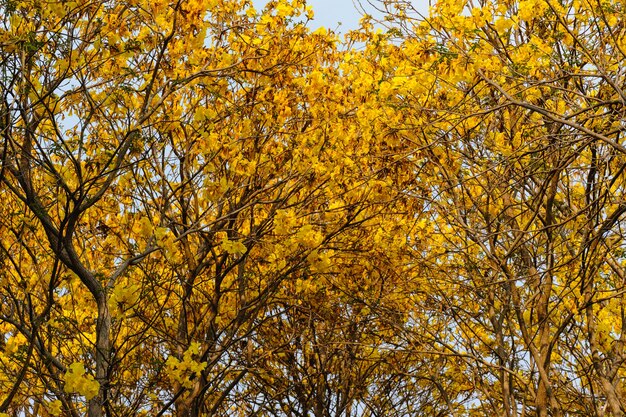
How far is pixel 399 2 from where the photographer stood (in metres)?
6.19

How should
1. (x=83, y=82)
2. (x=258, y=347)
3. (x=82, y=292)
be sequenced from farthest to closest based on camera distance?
(x=258, y=347) → (x=82, y=292) → (x=83, y=82)

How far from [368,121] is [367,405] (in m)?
3.96

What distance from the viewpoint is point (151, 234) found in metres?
5.80

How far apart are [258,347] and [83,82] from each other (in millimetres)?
4599

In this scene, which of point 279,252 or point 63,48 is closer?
point 63,48

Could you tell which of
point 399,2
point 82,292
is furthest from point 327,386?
point 399,2

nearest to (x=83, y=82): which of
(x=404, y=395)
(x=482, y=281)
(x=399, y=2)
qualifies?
(x=399, y=2)

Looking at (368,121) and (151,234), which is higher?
(368,121)

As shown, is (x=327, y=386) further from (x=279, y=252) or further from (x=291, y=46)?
(x=291, y=46)

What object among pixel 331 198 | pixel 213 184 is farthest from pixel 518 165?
pixel 213 184

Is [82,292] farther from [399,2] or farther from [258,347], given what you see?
[399,2]

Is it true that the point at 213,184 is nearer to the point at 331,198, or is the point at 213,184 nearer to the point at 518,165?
the point at 331,198

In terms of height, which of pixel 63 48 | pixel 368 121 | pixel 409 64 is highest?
pixel 409 64

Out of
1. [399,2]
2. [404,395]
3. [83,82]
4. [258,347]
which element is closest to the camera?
[83,82]
